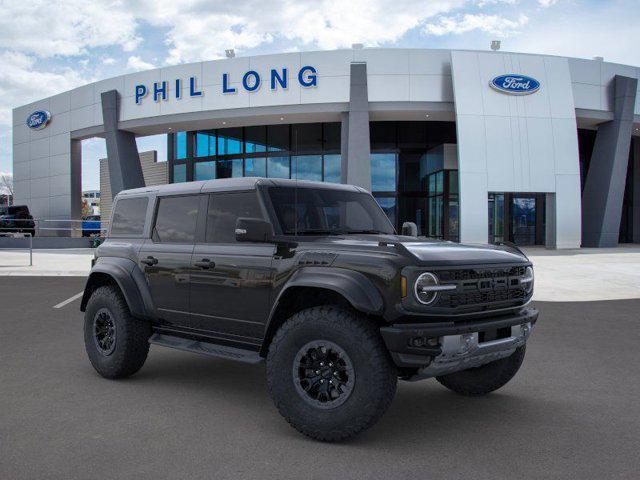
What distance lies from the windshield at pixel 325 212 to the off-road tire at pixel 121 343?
1.93m

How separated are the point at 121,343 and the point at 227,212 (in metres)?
1.70

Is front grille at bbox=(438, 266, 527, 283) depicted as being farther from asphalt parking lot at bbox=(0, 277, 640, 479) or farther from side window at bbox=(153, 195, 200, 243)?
side window at bbox=(153, 195, 200, 243)

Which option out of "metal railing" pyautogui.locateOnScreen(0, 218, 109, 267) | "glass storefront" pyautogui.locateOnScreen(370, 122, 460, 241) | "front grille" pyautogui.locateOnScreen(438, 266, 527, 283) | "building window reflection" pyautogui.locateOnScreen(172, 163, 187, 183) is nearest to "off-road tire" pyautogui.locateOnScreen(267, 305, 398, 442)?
"front grille" pyautogui.locateOnScreen(438, 266, 527, 283)

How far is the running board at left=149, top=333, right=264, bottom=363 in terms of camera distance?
4363 millimetres

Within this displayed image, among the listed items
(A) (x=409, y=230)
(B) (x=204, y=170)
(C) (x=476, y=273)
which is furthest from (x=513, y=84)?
(C) (x=476, y=273)

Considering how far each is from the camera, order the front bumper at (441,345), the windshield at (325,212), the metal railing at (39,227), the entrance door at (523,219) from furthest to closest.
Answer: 1. the entrance door at (523,219)
2. the metal railing at (39,227)
3. the windshield at (325,212)
4. the front bumper at (441,345)

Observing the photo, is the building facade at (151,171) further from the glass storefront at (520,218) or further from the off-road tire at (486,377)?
the off-road tire at (486,377)

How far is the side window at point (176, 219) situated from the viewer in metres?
5.19

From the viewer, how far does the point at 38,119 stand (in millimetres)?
35250

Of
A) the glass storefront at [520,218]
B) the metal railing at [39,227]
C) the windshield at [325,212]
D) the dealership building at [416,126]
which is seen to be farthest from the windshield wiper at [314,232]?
the metal railing at [39,227]

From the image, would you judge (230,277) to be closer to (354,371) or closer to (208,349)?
(208,349)

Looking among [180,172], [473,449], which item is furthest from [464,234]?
[473,449]

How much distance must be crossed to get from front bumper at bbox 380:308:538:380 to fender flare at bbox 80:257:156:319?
8.67ft

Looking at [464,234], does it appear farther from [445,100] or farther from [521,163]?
[445,100]
